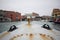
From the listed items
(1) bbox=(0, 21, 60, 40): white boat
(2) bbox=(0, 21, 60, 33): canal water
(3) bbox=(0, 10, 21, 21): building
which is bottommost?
(1) bbox=(0, 21, 60, 40): white boat

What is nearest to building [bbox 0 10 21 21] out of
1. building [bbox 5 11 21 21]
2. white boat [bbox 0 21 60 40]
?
building [bbox 5 11 21 21]

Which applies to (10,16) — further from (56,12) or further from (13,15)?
(56,12)

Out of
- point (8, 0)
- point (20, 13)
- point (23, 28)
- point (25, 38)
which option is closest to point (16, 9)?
point (20, 13)

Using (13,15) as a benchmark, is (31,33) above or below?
below

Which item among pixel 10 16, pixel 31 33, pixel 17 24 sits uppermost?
pixel 10 16

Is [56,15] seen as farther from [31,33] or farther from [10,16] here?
[10,16]

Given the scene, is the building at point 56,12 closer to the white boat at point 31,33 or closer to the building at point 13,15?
the white boat at point 31,33

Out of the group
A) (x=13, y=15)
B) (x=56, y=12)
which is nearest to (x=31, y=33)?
(x=13, y=15)

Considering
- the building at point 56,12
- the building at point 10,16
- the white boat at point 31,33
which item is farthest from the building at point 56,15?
the building at point 10,16

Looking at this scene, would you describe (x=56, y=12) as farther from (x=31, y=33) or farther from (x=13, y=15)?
(x=13, y=15)

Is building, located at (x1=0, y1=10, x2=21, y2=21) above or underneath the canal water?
above

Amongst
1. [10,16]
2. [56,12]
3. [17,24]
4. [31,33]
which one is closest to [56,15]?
[56,12]

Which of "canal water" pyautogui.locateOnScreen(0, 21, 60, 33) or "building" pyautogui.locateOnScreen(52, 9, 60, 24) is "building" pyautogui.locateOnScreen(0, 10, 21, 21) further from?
"building" pyautogui.locateOnScreen(52, 9, 60, 24)

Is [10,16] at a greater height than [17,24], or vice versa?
[10,16]
